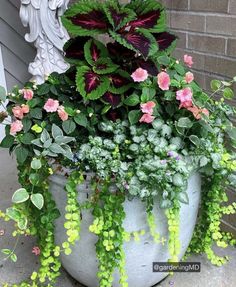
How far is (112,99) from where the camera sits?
4.10 ft

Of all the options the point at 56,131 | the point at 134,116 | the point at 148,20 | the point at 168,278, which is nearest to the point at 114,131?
the point at 134,116

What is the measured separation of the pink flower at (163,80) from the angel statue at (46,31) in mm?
1549

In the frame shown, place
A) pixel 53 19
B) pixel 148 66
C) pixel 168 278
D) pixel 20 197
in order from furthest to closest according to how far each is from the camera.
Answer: pixel 53 19 < pixel 168 278 < pixel 148 66 < pixel 20 197

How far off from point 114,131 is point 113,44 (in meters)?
0.30

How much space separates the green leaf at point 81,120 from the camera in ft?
4.12

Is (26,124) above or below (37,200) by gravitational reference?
Answer: above

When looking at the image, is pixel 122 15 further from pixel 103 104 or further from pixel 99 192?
pixel 99 192

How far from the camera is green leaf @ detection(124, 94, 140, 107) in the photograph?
125 cm

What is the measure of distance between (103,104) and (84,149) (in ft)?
0.56

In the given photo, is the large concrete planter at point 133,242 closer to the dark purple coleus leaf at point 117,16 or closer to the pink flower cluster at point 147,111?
the pink flower cluster at point 147,111

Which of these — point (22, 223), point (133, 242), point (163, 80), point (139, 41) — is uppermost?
point (139, 41)

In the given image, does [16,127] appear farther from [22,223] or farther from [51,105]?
[22,223]

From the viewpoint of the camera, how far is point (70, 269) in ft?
4.92

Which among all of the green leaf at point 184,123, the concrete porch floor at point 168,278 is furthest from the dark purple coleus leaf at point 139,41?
the concrete porch floor at point 168,278
